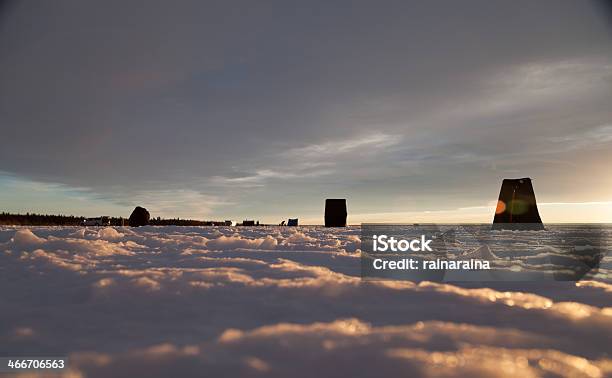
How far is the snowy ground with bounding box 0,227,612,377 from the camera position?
1844mm

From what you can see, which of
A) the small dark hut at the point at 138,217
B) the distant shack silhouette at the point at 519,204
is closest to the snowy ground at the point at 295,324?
the small dark hut at the point at 138,217

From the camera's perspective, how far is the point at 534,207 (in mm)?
45812

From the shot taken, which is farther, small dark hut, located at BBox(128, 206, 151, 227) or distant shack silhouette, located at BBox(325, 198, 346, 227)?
distant shack silhouette, located at BBox(325, 198, 346, 227)

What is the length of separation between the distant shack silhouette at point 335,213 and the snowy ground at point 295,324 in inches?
1047

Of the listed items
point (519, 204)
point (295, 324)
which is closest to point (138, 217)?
point (295, 324)

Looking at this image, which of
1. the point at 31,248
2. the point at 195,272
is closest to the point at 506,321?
the point at 195,272

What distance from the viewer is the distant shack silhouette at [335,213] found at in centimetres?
3094

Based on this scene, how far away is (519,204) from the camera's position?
46531mm

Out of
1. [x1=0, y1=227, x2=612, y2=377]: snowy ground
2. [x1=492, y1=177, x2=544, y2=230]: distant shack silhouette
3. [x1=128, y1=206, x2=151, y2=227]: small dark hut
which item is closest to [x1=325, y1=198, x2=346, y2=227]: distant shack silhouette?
[x1=128, y1=206, x2=151, y2=227]: small dark hut

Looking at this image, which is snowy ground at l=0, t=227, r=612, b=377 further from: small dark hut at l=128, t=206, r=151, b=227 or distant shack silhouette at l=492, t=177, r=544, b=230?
distant shack silhouette at l=492, t=177, r=544, b=230

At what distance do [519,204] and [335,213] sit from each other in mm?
28732

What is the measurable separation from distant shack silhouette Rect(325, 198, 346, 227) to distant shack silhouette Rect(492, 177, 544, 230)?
24.7 metres

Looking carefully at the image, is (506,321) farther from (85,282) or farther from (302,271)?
(85,282)

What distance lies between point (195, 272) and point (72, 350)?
2097mm
